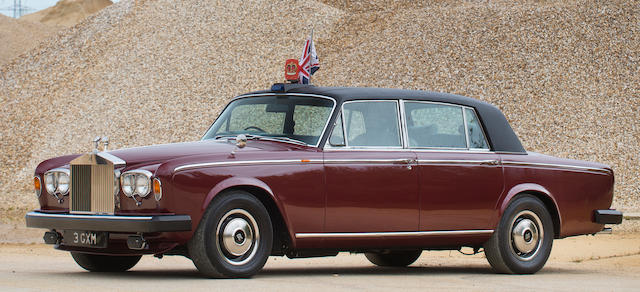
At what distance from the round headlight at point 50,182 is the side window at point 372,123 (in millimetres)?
2532

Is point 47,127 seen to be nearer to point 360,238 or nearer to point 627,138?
point 627,138

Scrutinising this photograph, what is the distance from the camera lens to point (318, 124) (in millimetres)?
7875

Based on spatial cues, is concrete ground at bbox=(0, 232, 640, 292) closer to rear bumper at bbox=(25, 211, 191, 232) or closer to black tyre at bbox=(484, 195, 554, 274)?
black tyre at bbox=(484, 195, 554, 274)

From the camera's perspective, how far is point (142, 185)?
6.88m

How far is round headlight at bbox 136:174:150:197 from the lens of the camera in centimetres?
684

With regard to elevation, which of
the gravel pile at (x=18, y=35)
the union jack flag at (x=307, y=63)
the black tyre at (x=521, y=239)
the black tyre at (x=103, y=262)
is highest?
the gravel pile at (x=18, y=35)

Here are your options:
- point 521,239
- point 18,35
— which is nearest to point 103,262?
point 521,239

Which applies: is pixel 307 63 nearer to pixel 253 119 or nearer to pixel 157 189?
pixel 253 119

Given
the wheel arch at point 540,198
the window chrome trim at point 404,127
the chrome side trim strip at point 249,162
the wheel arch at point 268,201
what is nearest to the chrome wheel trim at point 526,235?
the wheel arch at point 540,198

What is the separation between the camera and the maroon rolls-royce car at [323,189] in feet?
22.7

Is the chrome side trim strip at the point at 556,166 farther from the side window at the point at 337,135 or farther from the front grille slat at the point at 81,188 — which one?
the front grille slat at the point at 81,188

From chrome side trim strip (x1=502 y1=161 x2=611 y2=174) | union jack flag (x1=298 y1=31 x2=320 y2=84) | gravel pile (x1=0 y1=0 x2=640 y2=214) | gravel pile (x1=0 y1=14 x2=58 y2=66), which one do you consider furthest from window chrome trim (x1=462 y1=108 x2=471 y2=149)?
gravel pile (x1=0 y1=14 x2=58 y2=66)

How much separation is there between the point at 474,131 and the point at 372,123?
1302 millimetres

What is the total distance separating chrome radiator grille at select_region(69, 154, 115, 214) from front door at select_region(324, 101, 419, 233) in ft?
5.88
